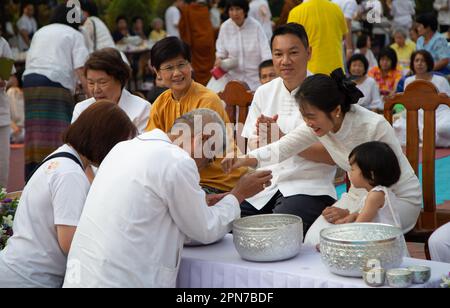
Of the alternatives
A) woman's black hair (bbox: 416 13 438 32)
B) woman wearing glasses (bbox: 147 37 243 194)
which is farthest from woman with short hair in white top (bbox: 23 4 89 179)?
woman's black hair (bbox: 416 13 438 32)

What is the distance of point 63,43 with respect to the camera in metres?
5.89

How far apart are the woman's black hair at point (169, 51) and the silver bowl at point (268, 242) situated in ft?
4.64

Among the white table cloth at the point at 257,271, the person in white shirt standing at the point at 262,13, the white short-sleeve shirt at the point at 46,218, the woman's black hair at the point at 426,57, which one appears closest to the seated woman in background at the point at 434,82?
the woman's black hair at the point at 426,57

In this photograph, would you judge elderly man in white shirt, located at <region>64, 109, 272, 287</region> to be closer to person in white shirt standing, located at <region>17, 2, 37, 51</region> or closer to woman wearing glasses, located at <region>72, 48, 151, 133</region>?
woman wearing glasses, located at <region>72, 48, 151, 133</region>

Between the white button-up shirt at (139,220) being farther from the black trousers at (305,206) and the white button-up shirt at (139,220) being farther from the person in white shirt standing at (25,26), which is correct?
the person in white shirt standing at (25,26)

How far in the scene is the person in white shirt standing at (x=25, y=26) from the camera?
528 inches

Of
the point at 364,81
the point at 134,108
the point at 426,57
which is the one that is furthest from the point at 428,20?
the point at 134,108

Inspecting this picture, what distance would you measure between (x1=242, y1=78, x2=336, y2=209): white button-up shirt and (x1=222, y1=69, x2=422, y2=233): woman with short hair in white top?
241 mm

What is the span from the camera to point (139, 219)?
2.60 meters

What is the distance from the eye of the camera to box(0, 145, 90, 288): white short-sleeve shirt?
2.85m

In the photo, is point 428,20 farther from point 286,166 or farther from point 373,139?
point 373,139

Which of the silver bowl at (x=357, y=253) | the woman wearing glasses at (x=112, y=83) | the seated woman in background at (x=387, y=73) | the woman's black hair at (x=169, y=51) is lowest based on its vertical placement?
the seated woman in background at (x=387, y=73)

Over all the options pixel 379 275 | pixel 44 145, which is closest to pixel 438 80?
pixel 44 145

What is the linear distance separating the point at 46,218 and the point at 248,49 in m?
5.24
